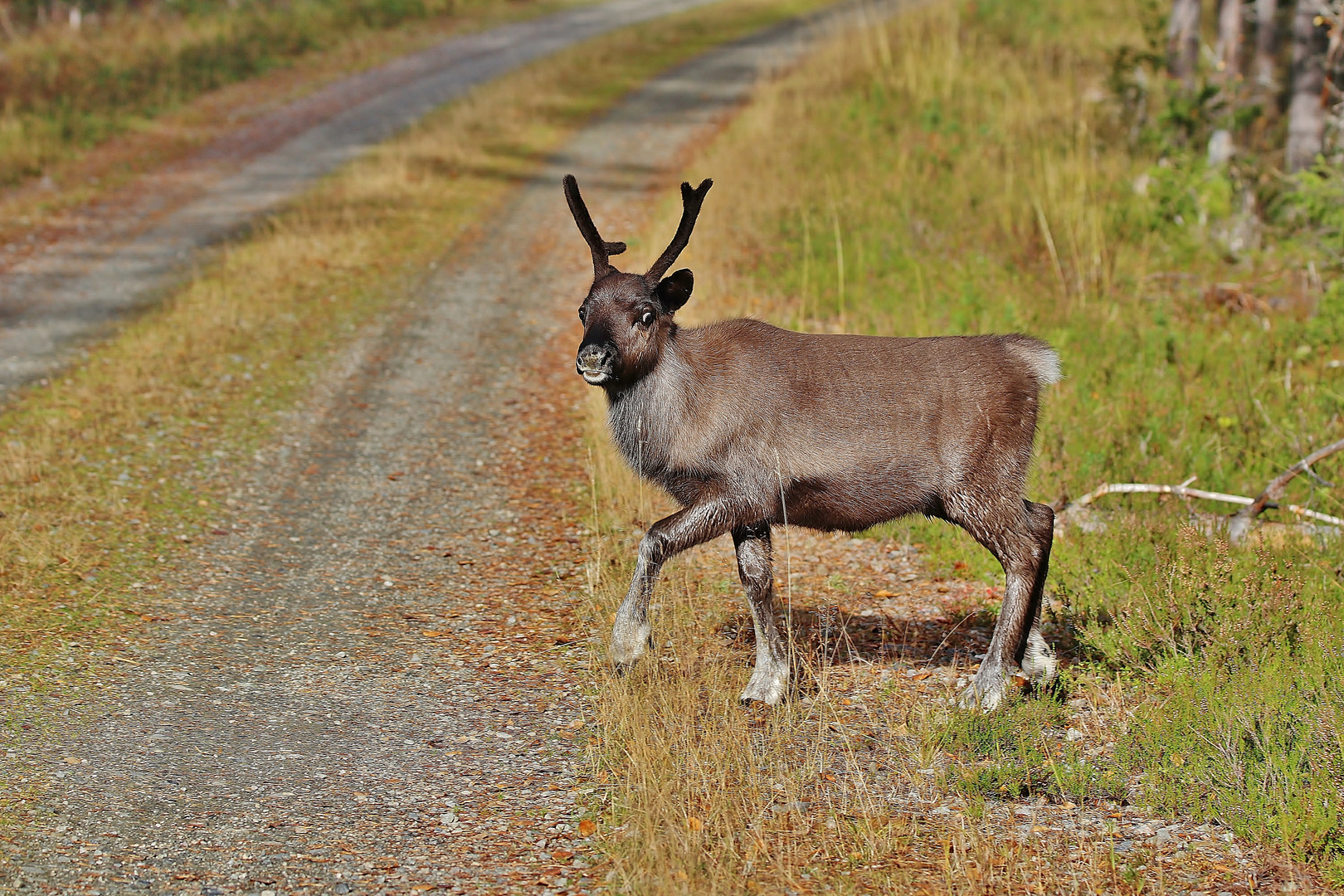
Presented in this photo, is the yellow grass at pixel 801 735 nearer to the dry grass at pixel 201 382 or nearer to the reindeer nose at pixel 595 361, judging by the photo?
the reindeer nose at pixel 595 361

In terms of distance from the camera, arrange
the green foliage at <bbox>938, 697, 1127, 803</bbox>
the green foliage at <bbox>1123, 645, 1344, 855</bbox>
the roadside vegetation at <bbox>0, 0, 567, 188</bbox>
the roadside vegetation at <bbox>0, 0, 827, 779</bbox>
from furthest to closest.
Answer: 1. the roadside vegetation at <bbox>0, 0, 567, 188</bbox>
2. the roadside vegetation at <bbox>0, 0, 827, 779</bbox>
3. the green foliage at <bbox>938, 697, 1127, 803</bbox>
4. the green foliage at <bbox>1123, 645, 1344, 855</bbox>

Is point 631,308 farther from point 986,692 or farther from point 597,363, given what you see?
point 986,692

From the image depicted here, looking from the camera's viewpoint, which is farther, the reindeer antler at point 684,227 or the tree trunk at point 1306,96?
the tree trunk at point 1306,96

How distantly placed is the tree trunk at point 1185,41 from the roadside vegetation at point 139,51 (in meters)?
16.0

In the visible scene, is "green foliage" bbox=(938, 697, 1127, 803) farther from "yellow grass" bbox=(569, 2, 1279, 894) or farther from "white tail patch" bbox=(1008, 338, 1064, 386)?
"white tail patch" bbox=(1008, 338, 1064, 386)

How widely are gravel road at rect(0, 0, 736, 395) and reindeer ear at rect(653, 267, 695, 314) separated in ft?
25.0

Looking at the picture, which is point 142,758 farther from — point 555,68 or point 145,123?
point 555,68

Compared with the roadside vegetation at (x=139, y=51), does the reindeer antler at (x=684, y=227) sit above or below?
below

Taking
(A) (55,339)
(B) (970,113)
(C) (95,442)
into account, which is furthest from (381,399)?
(B) (970,113)

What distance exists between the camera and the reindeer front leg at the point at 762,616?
21.2 ft

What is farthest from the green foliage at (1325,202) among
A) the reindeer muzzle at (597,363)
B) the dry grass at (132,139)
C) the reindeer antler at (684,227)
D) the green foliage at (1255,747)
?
the dry grass at (132,139)

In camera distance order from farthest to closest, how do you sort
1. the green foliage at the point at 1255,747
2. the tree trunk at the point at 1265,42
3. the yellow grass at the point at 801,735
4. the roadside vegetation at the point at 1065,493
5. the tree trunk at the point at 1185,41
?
1. the tree trunk at the point at 1185,41
2. the tree trunk at the point at 1265,42
3. the roadside vegetation at the point at 1065,493
4. the green foliage at the point at 1255,747
5. the yellow grass at the point at 801,735

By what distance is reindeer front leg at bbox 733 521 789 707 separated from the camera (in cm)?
646

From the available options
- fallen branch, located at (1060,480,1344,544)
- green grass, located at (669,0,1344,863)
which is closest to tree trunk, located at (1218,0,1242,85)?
green grass, located at (669,0,1344,863)
